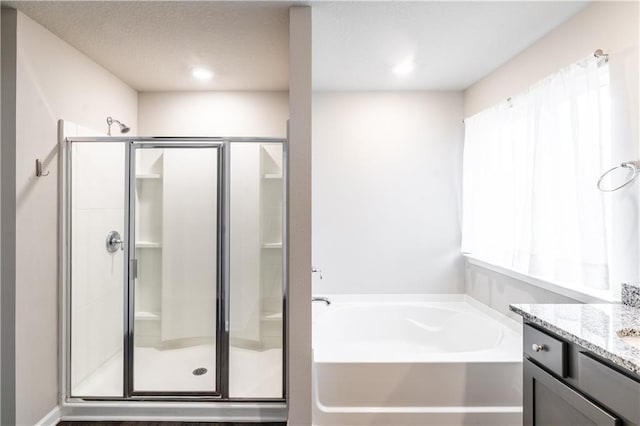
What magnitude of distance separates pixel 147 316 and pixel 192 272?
0.43 m

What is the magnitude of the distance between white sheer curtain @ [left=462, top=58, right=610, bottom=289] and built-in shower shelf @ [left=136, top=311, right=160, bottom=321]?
2.50 meters

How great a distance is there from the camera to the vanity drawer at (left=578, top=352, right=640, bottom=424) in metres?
1.06

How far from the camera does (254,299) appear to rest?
2.45 metres

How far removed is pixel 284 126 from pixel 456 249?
204cm

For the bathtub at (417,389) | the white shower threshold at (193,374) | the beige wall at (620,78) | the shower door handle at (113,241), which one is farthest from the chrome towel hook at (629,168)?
the shower door handle at (113,241)

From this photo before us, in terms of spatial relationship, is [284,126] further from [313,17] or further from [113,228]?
[113,228]

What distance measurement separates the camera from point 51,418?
7.63 ft

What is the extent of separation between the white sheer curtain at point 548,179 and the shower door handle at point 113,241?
2.80m

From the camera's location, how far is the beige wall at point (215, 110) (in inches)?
144

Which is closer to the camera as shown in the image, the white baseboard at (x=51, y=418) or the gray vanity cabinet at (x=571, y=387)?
the gray vanity cabinet at (x=571, y=387)

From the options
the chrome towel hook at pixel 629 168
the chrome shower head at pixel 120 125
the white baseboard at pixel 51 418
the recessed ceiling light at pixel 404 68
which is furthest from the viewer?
the chrome shower head at pixel 120 125

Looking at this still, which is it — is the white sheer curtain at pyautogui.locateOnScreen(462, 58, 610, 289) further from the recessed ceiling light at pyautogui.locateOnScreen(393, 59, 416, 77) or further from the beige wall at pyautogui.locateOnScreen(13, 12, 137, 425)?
the beige wall at pyautogui.locateOnScreen(13, 12, 137, 425)

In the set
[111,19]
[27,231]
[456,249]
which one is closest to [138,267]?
[27,231]

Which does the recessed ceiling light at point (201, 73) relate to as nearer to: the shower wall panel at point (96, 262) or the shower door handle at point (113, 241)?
the shower wall panel at point (96, 262)
